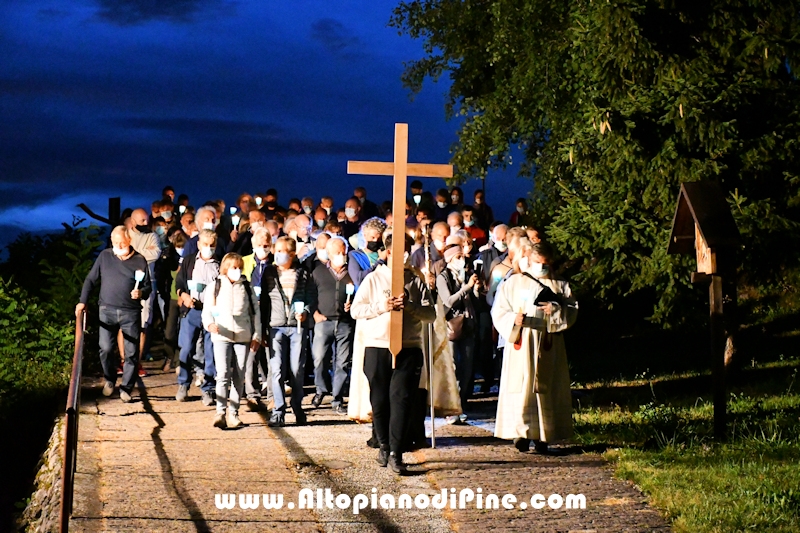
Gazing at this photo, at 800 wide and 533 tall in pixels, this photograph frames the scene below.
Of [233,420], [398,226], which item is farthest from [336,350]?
[398,226]

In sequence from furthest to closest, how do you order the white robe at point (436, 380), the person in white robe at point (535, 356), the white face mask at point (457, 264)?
1. the white face mask at point (457, 264)
2. the white robe at point (436, 380)
3. the person in white robe at point (535, 356)

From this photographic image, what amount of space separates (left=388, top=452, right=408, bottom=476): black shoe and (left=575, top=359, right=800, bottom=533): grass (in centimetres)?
169

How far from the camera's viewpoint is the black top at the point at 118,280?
12422mm

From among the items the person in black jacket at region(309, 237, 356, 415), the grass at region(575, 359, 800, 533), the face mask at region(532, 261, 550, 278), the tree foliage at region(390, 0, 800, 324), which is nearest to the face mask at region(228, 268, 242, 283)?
the person in black jacket at region(309, 237, 356, 415)

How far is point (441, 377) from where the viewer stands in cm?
1084

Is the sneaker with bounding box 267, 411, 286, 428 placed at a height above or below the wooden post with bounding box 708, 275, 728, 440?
below

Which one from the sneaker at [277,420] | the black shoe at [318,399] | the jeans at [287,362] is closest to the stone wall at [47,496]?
the sneaker at [277,420]

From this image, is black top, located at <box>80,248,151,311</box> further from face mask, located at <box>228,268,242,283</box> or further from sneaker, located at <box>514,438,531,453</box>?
sneaker, located at <box>514,438,531,453</box>

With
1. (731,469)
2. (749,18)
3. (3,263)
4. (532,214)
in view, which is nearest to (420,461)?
(731,469)

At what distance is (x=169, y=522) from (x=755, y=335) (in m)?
15.3

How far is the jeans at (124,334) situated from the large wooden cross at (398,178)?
4.73 m

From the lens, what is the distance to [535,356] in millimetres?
9648

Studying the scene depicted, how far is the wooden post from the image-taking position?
10.0m

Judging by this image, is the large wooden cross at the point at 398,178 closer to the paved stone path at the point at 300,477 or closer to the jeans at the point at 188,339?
the paved stone path at the point at 300,477
